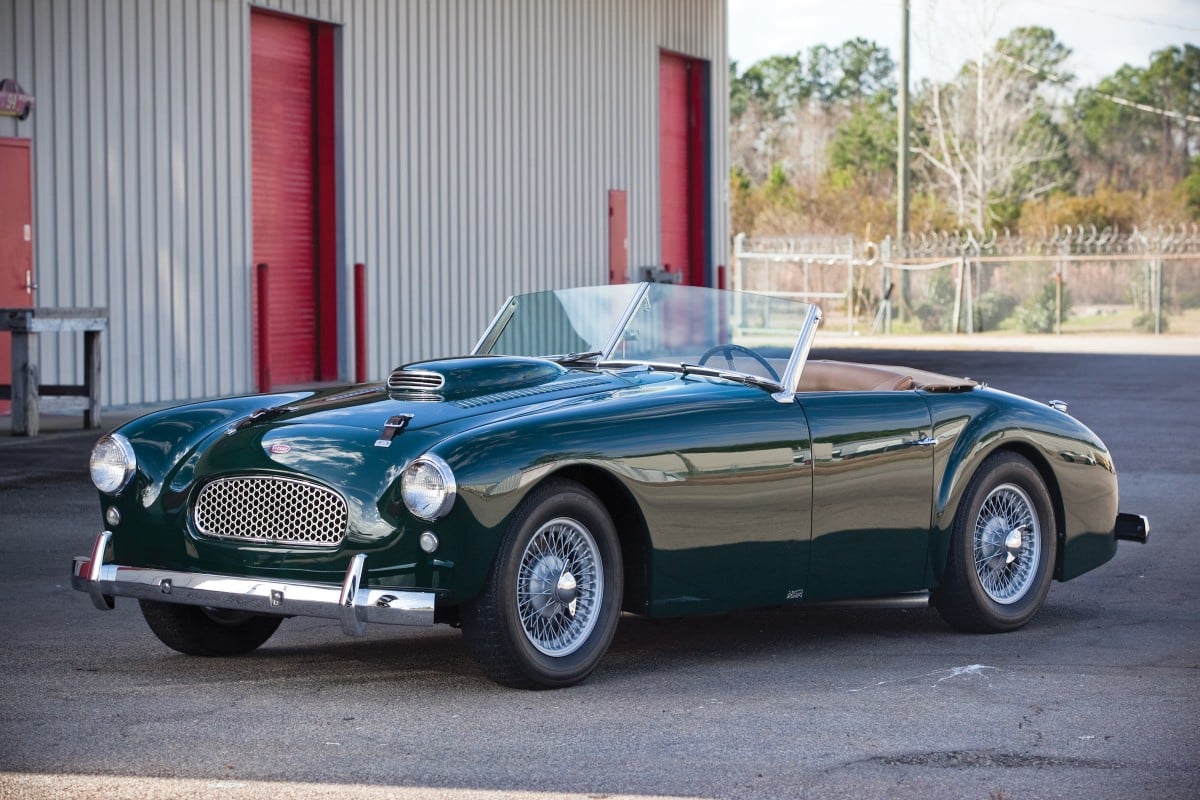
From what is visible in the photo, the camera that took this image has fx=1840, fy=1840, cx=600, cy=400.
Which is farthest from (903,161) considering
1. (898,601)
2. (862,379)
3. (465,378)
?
(465,378)

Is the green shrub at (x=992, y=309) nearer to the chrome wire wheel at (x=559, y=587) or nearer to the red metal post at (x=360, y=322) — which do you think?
the red metal post at (x=360, y=322)

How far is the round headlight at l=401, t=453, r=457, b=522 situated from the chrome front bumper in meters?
0.22

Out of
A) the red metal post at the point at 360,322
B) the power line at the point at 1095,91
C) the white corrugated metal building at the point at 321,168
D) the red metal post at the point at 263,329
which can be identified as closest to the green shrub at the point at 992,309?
the white corrugated metal building at the point at 321,168

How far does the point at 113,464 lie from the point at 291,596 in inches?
40.0

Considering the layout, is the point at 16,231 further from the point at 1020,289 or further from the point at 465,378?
the point at 1020,289

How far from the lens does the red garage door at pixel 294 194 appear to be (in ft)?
63.0

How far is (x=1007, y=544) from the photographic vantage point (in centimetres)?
701

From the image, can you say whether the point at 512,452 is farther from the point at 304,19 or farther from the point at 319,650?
the point at 304,19

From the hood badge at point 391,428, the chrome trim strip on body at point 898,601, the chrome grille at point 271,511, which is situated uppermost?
the hood badge at point 391,428

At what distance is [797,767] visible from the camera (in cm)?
479

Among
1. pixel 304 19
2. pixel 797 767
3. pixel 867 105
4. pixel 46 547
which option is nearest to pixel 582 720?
pixel 797 767

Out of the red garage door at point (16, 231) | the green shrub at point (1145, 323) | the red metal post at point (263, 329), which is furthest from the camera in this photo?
the green shrub at point (1145, 323)

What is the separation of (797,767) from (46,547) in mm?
5311

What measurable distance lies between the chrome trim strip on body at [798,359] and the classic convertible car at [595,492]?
1 cm
